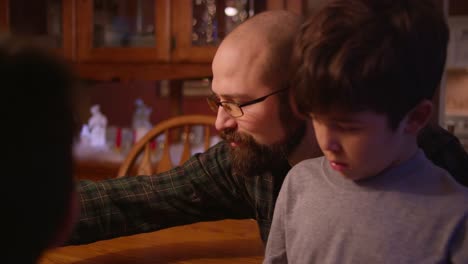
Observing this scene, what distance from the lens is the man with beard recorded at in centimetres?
104

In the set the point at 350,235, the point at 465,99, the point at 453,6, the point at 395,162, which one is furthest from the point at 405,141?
the point at 465,99

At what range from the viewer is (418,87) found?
637 millimetres

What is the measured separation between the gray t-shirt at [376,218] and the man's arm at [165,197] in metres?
0.40

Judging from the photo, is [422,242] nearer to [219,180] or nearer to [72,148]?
[72,148]

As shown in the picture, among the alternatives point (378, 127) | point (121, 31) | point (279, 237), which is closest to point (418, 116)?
point (378, 127)

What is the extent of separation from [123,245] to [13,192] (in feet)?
2.54

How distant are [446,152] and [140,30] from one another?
Answer: 72.9 inches

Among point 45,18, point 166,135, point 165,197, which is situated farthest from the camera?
point 45,18

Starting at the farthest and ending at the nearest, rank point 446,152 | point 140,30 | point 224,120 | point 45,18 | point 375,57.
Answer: point 45,18 < point 140,30 < point 224,120 < point 446,152 < point 375,57

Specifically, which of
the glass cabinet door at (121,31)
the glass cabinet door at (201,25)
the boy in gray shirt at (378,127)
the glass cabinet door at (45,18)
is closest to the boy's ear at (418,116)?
the boy in gray shirt at (378,127)

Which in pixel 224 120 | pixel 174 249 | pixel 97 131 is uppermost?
pixel 224 120

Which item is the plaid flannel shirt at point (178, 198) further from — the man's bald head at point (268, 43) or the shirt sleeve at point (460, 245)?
the shirt sleeve at point (460, 245)

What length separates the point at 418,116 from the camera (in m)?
0.67

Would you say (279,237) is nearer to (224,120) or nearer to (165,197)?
(224,120)
